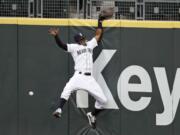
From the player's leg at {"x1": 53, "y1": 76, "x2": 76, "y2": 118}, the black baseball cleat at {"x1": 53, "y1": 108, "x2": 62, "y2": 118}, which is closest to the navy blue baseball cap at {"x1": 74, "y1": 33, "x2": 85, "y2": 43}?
the player's leg at {"x1": 53, "y1": 76, "x2": 76, "y2": 118}

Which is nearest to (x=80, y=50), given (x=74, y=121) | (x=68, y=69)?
(x=68, y=69)

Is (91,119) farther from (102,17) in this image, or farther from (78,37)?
(102,17)

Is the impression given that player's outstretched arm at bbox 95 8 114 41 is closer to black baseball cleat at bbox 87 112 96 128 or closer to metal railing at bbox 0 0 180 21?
metal railing at bbox 0 0 180 21

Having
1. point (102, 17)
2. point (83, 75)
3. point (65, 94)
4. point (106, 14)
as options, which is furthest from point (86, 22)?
point (65, 94)

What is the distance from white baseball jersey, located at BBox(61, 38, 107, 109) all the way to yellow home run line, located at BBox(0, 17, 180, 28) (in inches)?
20.8

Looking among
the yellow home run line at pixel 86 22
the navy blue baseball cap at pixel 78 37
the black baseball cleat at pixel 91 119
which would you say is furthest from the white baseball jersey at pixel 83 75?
the yellow home run line at pixel 86 22

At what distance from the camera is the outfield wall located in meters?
15.1

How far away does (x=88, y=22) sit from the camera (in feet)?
49.5

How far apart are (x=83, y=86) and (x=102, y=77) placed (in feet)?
2.08

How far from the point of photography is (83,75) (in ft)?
48.3

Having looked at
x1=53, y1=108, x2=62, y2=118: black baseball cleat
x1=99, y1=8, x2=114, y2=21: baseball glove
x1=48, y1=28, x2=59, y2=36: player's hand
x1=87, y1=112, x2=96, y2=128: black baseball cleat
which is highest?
x1=99, y1=8, x2=114, y2=21: baseball glove

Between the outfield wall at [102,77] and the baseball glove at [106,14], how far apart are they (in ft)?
0.50

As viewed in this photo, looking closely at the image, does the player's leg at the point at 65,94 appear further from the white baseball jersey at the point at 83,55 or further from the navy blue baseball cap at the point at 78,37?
the navy blue baseball cap at the point at 78,37

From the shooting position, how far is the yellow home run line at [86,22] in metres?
15.0
